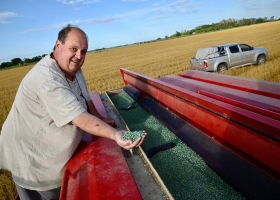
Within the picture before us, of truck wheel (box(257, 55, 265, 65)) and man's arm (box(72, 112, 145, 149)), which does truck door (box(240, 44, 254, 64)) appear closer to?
truck wheel (box(257, 55, 265, 65))

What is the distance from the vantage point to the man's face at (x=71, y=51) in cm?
157

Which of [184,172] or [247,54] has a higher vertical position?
[184,172]

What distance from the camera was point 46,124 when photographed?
1562 mm

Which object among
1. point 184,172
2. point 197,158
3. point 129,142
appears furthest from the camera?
point 197,158

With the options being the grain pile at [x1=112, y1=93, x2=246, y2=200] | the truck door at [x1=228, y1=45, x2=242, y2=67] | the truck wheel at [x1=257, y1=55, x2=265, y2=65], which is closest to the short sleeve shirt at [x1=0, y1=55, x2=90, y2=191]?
the grain pile at [x1=112, y1=93, x2=246, y2=200]

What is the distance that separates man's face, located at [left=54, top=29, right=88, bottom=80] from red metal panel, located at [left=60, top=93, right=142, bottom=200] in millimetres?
689

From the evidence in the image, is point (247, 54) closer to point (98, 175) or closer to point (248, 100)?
point (248, 100)

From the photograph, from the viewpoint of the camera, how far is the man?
143 centimetres

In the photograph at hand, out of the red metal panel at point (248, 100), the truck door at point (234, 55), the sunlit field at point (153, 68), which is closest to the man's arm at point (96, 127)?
the red metal panel at point (248, 100)

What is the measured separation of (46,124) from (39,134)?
104 mm

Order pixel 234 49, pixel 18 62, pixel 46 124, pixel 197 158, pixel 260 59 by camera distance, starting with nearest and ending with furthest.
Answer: pixel 46 124 → pixel 197 158 → pixel 234 49 → pixel 260 59 → pixel 18 62

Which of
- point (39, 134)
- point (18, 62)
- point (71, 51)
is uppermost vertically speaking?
point (71, 51)

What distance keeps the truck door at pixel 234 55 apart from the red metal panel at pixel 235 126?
24.0 feet

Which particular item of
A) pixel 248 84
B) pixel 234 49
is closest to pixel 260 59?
pixel 234 49
